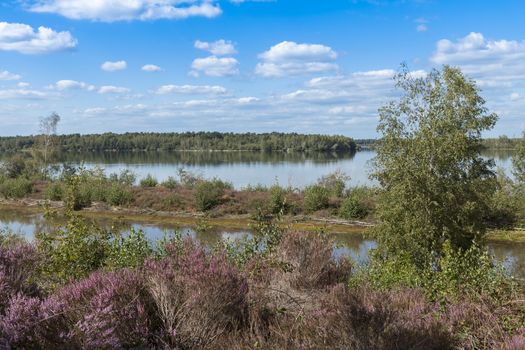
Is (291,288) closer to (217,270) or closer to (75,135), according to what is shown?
(217,270)

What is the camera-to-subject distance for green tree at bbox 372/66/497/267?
20.1 m

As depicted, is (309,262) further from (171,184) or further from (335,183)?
(171,184)

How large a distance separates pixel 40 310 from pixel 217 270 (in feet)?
5.49

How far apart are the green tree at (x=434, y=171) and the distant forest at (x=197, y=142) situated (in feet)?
431

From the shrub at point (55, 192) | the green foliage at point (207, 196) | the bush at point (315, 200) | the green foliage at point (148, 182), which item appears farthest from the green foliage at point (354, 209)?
the shrub at point (55, 192)

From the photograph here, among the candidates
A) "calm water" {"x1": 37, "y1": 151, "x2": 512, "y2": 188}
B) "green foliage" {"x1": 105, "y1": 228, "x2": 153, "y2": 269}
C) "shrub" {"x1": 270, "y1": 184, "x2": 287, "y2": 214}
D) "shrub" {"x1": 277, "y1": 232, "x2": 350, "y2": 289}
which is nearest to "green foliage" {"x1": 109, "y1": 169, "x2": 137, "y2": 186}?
"calm water" {"x1": 37, "y1": 151, "x2": 512, "y2": 188}

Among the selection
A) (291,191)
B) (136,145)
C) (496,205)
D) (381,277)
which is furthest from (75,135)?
(381,277)

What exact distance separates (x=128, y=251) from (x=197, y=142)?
167215mm

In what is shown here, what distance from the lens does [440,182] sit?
20453 millimetres

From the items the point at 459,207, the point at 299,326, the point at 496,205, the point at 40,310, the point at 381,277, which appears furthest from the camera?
the point at 496,205

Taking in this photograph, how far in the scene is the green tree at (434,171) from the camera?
66.0ft

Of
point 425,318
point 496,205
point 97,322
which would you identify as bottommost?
point 496,205

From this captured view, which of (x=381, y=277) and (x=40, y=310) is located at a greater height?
(x=40, y=310)

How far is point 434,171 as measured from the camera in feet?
69.0
